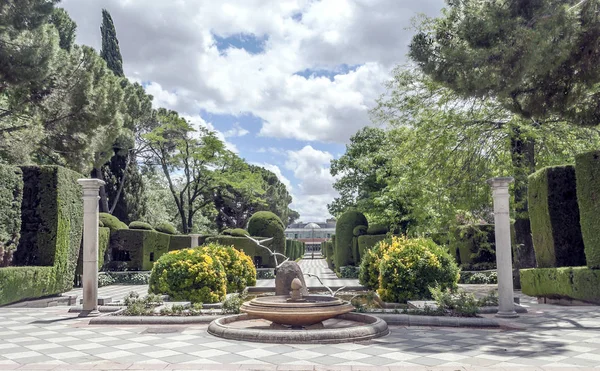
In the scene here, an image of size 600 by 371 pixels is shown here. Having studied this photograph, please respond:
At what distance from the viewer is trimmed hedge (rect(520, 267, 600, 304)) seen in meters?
11.2

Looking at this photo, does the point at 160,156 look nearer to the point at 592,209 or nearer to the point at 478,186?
the point at 478,186

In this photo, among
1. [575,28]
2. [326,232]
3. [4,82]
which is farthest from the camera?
[326,232]

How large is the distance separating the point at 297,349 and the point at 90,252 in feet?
20.4

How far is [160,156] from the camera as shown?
3238 centimetres

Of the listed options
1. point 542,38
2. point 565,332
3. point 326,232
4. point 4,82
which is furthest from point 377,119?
point 326,232

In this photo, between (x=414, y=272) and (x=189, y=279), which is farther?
(x=189, y=279)

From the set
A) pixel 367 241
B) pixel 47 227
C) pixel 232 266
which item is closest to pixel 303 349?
pixel 232 266

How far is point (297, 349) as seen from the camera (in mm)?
6902

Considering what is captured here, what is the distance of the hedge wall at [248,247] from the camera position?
2362 centimetres

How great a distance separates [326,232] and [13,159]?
98.5 meters

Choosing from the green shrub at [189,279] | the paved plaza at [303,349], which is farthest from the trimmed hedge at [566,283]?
the green shrub at [189,279]

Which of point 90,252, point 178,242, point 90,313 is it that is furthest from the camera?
point 178,242

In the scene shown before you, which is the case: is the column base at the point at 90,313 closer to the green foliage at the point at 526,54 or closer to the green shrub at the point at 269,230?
the green foliage at the point at 526,54

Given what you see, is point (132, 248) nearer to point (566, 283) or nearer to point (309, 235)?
point (566, 283)
